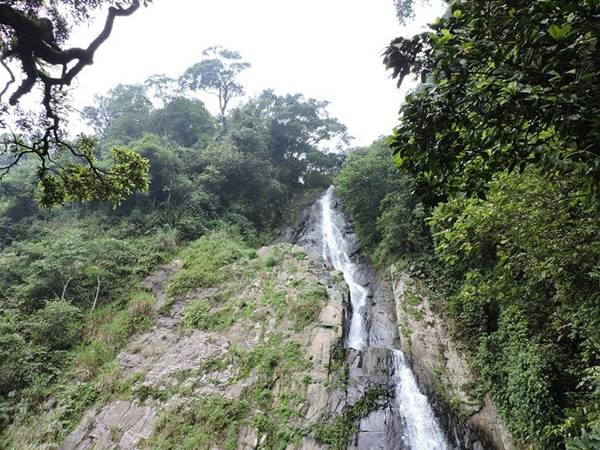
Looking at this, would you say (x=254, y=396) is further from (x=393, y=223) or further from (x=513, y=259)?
(x=393, y=223)

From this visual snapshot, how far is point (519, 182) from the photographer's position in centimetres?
479

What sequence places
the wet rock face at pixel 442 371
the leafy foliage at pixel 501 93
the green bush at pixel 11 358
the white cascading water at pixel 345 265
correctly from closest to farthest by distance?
the leafy foliage at pixel 501 93 → the wet rock face at pixel 442 371 → the green bush at pixel 11 358 → the white cascading water at pixel 345 265

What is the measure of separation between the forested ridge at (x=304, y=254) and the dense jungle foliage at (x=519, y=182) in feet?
0.06

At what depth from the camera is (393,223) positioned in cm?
1277

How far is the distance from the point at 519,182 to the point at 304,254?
8946 mm

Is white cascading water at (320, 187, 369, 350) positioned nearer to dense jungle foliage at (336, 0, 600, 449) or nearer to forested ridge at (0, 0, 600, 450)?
forested ridge at (0, 0, 600, 450)

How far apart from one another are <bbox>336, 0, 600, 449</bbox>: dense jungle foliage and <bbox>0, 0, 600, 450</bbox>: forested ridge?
0.06ft

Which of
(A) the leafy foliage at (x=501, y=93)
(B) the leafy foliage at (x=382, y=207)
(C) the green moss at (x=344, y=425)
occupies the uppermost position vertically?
(B) the leafy foliage at (x=382, y=207)

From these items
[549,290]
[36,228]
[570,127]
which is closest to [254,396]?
[549,290]

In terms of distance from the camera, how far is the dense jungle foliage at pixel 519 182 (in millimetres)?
1734

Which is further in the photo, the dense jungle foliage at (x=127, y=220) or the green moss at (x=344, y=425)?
the dense jungle foliage at (x=127, y=220)

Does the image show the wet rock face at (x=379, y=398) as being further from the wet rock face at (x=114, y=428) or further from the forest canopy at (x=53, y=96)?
the forest canopy at (x=53, y=96)

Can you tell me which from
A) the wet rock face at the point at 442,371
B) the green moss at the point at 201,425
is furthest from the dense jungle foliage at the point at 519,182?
the green moss at the point at 201,425

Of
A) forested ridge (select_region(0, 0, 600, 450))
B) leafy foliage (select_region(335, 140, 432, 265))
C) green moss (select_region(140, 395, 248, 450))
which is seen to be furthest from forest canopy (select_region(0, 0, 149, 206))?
leafy foliage (select_region(335, 140, 432, 265))
